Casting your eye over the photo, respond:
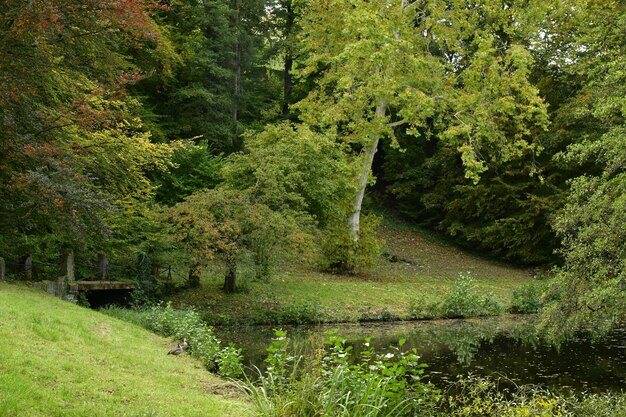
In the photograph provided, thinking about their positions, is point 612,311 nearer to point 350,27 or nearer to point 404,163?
point 350,27

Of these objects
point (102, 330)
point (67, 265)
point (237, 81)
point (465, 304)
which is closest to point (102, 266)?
point (67, 265)

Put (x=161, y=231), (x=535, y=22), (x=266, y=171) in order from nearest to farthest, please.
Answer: (x=161, y=231) → (x=266, y=171) → (x=535, y=22)

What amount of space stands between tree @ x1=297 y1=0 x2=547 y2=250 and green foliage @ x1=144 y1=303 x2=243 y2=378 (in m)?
11.0

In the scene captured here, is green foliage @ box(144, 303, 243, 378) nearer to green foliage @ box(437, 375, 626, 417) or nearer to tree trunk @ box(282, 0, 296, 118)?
green foliage @ box(437, 375, 626, 417)

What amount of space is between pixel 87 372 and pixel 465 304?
48.9ft

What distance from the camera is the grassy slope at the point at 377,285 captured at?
18188 millimetres

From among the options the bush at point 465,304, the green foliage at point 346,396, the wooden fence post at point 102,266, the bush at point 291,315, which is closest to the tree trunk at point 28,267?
the wooden fence post at point 102,266

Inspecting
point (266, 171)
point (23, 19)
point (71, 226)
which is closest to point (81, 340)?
point (71, 226)

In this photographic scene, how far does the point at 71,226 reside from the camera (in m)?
12.6

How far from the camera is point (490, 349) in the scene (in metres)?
14.9

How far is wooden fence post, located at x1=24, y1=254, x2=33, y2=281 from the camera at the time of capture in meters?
14.3

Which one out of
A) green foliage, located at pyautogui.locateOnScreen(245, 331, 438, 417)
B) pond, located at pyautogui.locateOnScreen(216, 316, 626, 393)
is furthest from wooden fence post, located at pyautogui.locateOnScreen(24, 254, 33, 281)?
green foliage, located at pyautogui.locateOnScreen(245, 331, 438, 417)

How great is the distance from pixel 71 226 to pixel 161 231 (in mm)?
4102

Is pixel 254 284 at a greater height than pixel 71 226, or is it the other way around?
pixel 71 226
